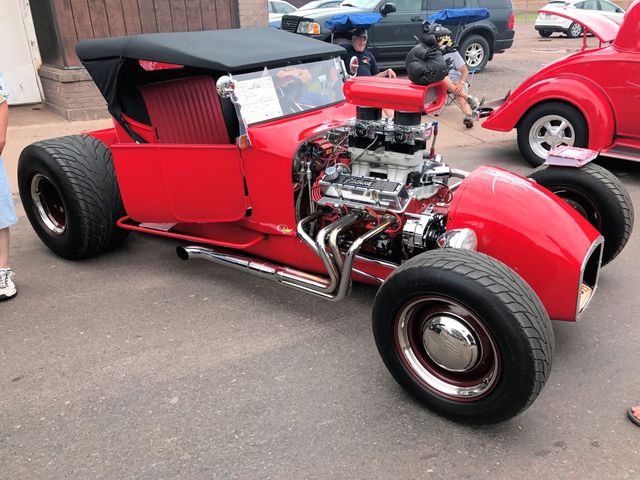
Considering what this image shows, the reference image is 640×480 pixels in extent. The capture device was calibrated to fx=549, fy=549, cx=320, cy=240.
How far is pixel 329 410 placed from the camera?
2.69 m

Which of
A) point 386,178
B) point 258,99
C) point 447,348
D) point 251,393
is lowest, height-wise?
point 251,393

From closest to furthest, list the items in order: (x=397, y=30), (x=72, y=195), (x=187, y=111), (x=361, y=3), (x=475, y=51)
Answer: (x=72, y=195) < (x=187, y=111) < (x=397, y=30) < (x=361, y=3) < (x=475, y=51)

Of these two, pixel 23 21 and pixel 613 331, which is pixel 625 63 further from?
pixel 23 21

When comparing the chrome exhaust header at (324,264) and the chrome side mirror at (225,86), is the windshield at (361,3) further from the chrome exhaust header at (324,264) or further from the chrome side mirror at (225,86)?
the chrome exhaust header at (324,264)

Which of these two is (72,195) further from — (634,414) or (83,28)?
(83,28)

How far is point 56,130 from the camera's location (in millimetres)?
7781

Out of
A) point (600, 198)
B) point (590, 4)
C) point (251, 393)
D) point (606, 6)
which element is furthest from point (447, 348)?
point (606, 6)

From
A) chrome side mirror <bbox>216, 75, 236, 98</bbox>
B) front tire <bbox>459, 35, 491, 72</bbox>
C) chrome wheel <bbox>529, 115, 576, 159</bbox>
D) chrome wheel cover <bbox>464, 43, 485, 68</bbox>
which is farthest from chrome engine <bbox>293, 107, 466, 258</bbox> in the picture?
chrome wheel cover <bbox>464, 43, 485, 68</bbox>

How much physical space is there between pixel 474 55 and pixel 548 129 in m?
6.61

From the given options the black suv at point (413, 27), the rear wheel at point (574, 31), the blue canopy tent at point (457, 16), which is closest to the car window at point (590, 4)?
the rear wheel at point (574, 31)

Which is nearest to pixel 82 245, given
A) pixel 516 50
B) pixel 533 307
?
pixel 533 307

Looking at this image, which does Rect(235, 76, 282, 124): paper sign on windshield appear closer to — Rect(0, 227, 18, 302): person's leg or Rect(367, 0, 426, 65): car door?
Rect(0, 227, 18, 302): person's leg

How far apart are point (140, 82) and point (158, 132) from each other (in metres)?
0.40

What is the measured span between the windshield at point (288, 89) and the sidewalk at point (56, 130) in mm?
3594
